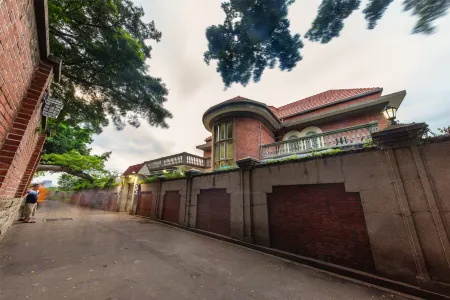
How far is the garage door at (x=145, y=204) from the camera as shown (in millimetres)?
12953

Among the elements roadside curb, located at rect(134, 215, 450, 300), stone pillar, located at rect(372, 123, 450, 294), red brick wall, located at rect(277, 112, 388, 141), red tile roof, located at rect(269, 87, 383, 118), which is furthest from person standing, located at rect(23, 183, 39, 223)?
red tile roof, located at rect(269, 87, 383, 118)

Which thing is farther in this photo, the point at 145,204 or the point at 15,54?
the point at 145,204

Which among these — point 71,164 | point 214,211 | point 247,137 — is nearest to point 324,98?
point 247,137

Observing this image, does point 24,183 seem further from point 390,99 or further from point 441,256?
point 390,99

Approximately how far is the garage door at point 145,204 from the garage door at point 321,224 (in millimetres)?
10457

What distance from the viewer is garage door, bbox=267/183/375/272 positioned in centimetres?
423

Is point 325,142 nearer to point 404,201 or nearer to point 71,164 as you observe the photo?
point 404,201

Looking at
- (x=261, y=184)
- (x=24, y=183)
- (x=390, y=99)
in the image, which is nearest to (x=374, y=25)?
(x=261, y=184)

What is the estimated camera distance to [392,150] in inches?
159

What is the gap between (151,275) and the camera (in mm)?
3609

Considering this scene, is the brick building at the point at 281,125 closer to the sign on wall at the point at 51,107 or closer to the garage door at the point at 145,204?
the garage door at the point at 145,204

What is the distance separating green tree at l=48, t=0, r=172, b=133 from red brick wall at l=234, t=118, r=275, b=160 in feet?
14.7

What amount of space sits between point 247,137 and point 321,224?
22.0 feet

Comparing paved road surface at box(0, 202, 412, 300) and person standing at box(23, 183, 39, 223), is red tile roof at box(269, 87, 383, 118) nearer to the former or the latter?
paved road surface at box(0, 202, 412, 300)
